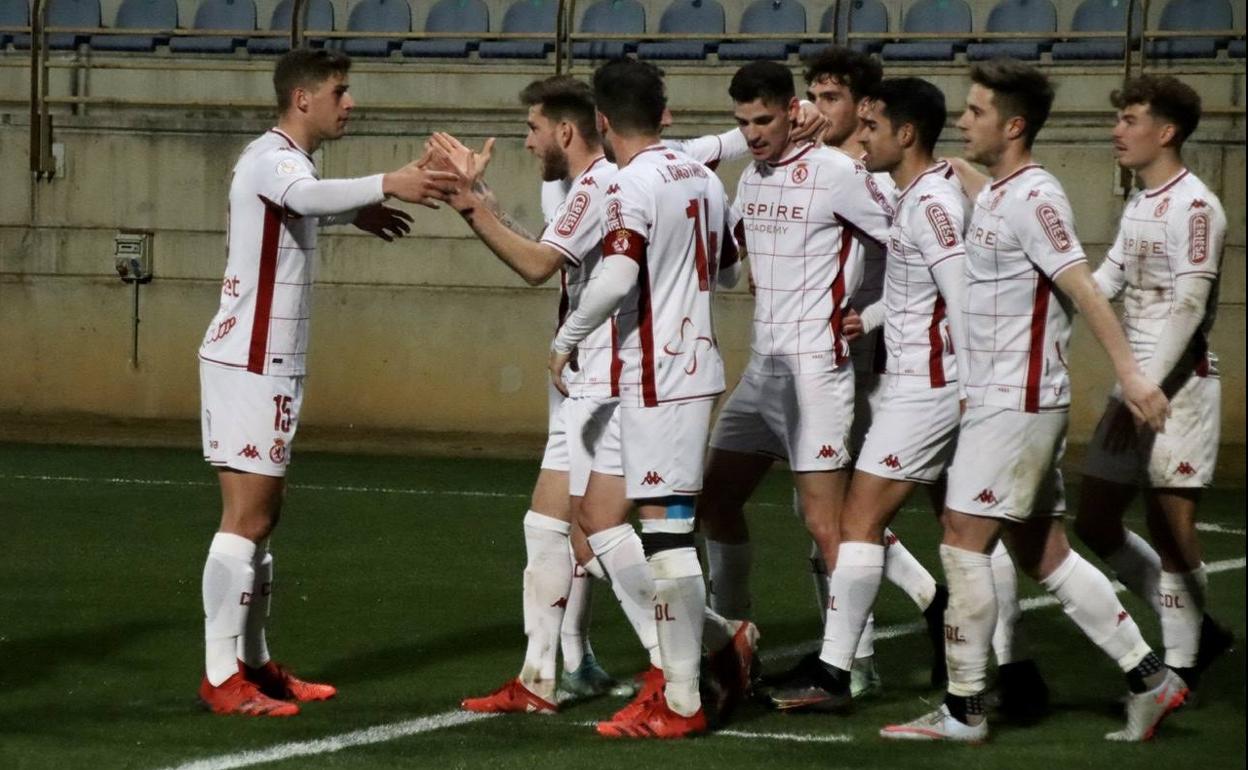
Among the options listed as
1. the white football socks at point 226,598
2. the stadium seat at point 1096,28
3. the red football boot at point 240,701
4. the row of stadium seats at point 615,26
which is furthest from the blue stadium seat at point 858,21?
the red football boot at point 240,701

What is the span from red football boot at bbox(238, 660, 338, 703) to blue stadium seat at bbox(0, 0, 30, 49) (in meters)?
11.5

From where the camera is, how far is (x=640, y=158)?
454 centimetres

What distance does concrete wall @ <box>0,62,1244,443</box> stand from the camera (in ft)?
44.4

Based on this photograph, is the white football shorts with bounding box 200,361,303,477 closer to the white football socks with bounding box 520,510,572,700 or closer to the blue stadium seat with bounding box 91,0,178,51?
the white football socks with bounding box 520,510,572,700

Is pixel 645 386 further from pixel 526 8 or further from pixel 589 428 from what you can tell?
pixel 526 8

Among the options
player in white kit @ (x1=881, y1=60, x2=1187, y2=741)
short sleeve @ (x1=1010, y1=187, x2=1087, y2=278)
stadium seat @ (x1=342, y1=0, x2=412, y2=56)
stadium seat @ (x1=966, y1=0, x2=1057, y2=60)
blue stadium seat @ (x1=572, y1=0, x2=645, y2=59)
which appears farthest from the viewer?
stadium seat @ (x1=342, y1=0, x2=412, y2=56)

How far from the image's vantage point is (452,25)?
16062 mm

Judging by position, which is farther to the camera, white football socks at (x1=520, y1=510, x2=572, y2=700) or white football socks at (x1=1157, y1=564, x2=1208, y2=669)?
white football socks at (x1=520, y1=510, x2=572, y2=700)

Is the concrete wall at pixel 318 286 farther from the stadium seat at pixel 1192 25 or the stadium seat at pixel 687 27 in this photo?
the stadium seat at pixel 687 27

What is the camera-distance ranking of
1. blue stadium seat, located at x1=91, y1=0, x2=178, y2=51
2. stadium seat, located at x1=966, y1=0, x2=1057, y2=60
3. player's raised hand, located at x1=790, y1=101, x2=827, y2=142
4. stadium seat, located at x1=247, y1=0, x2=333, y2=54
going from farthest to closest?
blue stadium seat, located at x1=91, y1=0, x2=178, y2=51 < stadium seat, located at x1=247, y1=0, x2=333, y2=54 < stadium seat, located at x1=966, y1=0, x2=1057, y2=60 < player's raised hand, located at x1=790, y1=101, x2=827, y2=142

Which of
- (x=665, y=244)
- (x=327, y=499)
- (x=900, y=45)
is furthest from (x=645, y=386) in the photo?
(x=900, y=45)

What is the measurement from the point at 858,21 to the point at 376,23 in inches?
179

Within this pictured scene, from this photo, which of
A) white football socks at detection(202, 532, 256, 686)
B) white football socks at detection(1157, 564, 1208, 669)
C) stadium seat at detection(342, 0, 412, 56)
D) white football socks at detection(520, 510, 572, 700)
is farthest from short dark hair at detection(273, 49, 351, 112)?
stadium seat at detection(342, 0, 412, 56)

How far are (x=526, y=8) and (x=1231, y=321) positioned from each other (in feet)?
23.7
